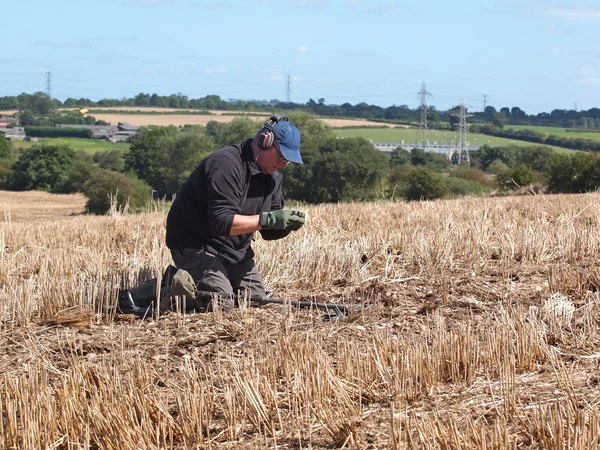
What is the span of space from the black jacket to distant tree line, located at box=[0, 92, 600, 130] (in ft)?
381

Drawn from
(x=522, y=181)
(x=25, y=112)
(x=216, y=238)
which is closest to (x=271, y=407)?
(x=216, y=238)

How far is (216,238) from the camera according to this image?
6594 mm

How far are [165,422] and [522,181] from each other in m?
35.8

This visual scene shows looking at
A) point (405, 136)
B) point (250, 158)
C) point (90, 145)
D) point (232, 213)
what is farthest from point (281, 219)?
point (405, 136)

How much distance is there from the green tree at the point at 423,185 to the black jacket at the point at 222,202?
31.3 metres

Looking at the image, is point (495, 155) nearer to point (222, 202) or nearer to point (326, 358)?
point (222, 202)

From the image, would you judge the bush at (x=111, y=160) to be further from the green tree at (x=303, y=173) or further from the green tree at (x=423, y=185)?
the green tree at (x=423, y=185)

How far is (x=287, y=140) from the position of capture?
6160 mm

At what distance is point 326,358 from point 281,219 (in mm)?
2067

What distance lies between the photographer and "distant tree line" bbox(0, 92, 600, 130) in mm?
128875

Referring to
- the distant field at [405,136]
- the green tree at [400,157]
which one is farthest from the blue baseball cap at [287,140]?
the distant field at [405,136]

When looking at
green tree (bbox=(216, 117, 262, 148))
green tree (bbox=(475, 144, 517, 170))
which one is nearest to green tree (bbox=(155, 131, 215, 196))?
green tree (bbox=(216, 117, 262, 148))

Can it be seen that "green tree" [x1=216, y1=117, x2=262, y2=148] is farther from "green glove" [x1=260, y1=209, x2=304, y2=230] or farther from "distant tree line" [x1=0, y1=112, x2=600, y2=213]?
"green glove" [x1=260, y1=209, x2=304, y2=230]

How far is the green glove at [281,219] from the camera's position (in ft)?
20.4
